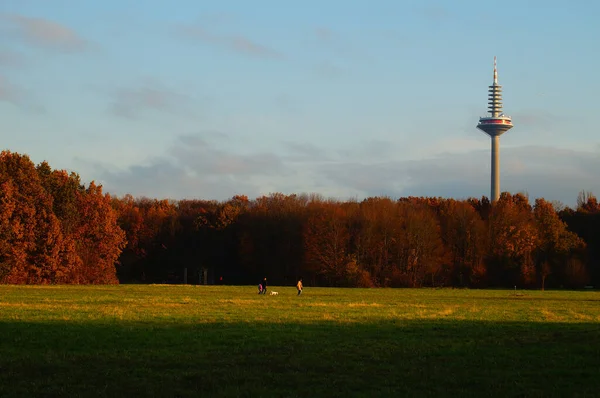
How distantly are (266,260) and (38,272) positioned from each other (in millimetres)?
36243

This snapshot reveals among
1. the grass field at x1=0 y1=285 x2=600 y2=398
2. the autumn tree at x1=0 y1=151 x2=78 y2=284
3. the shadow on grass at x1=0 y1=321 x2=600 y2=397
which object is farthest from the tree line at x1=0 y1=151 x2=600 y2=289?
the shadow on grass at x1=0 y1=321 x2=600 y2=397

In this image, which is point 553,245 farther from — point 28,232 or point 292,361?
point 292,361

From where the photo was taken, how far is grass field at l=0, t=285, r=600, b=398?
1603 cm

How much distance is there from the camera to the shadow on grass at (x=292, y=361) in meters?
15.9

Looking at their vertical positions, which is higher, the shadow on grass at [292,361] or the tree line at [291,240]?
the tree line at [291,240]

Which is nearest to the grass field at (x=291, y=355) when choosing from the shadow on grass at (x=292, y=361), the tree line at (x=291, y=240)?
the shadow on grass at (x=292, y=361)

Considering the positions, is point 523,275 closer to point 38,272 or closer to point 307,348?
point 38,272

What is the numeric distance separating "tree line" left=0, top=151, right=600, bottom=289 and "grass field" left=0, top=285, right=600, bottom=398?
175 feet

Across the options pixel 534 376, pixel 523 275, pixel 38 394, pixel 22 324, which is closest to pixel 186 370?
pixel 38 394

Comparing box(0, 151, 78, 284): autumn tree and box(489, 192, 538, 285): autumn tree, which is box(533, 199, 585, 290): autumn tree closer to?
box(489, 192, 538, 285): autumn tree

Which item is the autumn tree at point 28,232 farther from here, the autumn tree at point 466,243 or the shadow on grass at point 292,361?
the shadow on grass at point 292,361

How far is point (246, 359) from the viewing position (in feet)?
66.4

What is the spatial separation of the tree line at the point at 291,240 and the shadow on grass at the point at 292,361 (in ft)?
199

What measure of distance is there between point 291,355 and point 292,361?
4.01 ft
